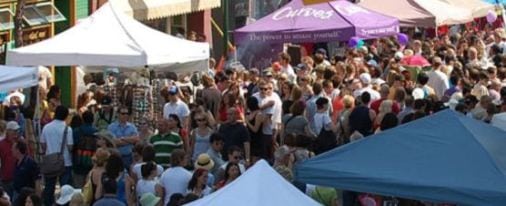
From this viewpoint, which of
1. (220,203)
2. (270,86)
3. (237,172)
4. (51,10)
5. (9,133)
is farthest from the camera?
(51,10)

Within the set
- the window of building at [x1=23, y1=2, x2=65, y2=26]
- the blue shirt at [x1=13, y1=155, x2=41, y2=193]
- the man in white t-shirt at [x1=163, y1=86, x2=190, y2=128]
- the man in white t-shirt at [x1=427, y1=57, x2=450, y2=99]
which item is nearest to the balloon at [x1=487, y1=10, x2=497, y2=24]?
the man in white t-shirt at [x1=427, y1=57, x2=450, y2=99]

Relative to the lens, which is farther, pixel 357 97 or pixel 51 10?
pixel 51 10

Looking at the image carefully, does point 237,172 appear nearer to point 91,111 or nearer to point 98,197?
point 98,197

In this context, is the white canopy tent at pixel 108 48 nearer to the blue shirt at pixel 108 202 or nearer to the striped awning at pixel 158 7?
the blue shirt at pixel 108 202

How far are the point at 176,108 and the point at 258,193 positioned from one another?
8.03 meters

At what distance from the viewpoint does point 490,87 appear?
18.3 m

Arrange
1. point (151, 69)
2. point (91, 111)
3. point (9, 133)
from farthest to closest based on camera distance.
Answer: point (151, 69) → point (91, 111) → point (9, 133)

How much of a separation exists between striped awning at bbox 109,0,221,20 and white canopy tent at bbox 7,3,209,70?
744 cm

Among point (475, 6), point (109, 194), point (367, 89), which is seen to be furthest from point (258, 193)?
point (475, 6)

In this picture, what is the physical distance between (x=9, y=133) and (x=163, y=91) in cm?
374

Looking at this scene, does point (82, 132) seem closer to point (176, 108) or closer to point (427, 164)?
point (176, 108)

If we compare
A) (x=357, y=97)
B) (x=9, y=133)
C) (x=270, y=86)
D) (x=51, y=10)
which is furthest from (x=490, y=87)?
(x=51, y=10)

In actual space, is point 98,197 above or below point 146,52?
below

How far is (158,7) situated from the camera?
2773 centimetres
